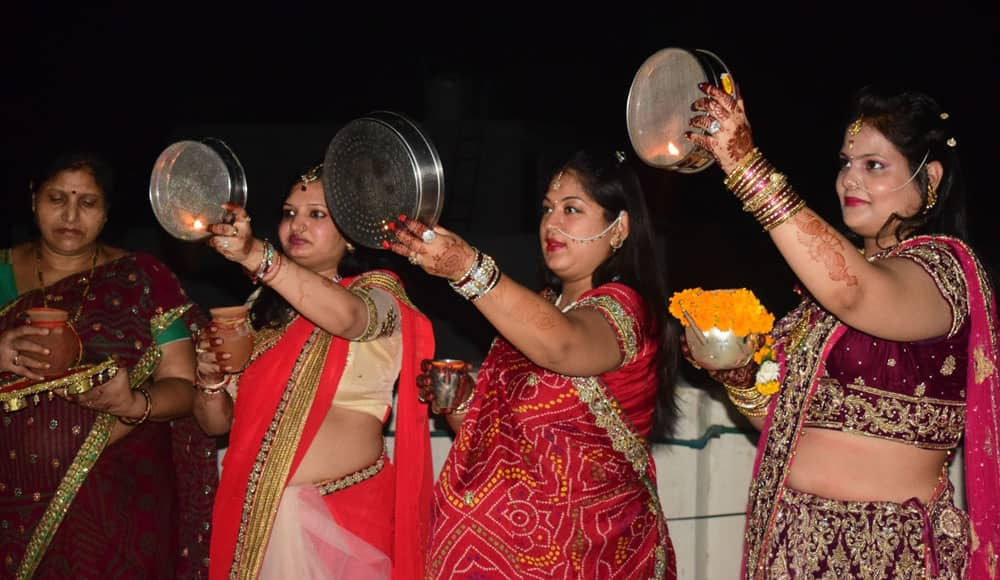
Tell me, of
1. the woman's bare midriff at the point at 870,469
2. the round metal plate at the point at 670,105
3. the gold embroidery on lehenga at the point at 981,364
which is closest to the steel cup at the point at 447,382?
the round metal plate at the point at 670,105

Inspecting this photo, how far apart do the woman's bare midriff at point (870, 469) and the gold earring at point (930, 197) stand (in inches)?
23.0

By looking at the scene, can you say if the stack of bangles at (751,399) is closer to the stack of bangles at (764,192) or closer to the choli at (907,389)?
the choli at (907,389)

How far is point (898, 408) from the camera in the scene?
225cm

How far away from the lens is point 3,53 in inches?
313

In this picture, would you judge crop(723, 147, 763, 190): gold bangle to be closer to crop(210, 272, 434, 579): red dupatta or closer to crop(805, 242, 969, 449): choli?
crop(805, 242, 969, 449): choli

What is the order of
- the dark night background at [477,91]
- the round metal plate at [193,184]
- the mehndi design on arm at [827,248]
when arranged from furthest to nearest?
1. the dark night background at [477,91]
2. the round metal plate at [193,184]
3. the mehndi design on arm at [827,248]

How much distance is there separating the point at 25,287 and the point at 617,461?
2062mm

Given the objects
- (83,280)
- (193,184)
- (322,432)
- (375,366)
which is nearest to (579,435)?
(375,366)

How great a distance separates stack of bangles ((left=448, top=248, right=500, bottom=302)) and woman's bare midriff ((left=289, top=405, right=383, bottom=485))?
913 mm

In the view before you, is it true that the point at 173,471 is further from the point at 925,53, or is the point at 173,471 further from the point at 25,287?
the point at 925,53

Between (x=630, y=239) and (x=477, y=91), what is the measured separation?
9319 millimetres

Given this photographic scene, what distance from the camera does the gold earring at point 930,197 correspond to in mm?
2309

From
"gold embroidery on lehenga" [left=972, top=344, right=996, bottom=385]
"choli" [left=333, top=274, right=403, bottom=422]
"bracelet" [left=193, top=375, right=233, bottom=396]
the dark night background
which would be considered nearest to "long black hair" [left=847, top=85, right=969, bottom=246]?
"gold embroidery on lehenga" [left=972, top=344, right=996, bottom=385]

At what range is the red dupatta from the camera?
9.25 ft
